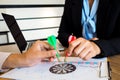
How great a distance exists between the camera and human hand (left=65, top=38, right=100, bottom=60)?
617 millimetres

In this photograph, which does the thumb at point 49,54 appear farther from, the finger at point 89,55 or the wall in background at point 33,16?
the wall in background at point 33,16

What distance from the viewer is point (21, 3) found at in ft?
7.70

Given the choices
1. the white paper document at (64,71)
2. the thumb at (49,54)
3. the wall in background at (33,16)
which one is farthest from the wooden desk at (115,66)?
the wall in background at (33,16)

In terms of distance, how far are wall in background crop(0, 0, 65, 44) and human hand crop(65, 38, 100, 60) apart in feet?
5.69

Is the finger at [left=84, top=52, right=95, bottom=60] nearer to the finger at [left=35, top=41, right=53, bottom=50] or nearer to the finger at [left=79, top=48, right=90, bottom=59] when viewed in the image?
the finger at [left=79, top=48, right=90, bottom=59]

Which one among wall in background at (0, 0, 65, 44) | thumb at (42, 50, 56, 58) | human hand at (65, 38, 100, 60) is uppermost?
human hand at (65, 38, 100, 60)

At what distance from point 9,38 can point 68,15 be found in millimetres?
1324

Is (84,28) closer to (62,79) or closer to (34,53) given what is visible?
(34,53)

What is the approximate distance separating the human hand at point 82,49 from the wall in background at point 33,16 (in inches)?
68.2

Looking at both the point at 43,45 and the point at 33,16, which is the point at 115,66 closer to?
the point at 43,45

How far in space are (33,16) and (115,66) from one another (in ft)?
6.43

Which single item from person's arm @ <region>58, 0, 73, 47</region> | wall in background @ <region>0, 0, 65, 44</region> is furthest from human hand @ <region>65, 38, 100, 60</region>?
wall in background @ <region>0, 0, 65, 44</region>

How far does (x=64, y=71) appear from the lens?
1.92 ft

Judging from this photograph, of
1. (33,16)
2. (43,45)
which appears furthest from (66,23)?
(33,16)
